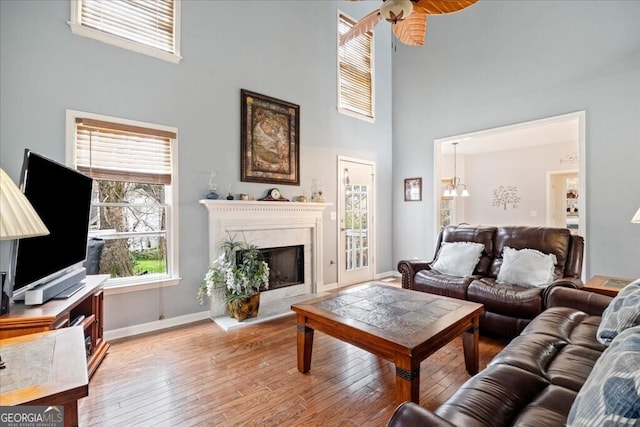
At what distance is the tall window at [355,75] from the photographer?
513cm

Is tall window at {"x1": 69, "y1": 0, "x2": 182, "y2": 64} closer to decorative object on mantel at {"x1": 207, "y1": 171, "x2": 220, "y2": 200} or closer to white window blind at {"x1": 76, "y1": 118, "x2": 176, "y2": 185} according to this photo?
white window blind at {"x1": 76, "y1": 118, "x2": 176, "y2": 185}

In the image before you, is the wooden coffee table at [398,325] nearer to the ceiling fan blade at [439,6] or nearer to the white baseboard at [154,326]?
the white baseboard at [154,326]

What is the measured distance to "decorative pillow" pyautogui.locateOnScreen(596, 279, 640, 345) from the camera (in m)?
1.48

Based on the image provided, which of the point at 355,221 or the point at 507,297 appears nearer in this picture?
the point at 507,297

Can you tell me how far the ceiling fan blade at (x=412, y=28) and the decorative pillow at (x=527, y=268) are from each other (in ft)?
7.74

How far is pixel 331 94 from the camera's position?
4910 mm

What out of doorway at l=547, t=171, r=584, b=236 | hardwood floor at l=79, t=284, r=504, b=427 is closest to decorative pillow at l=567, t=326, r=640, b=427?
hardwood floor at l=79, t=284, r=504, b=427

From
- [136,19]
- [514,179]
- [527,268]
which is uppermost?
[136,19]

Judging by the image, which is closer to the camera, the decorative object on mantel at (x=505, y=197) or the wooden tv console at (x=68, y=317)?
the wooden tv console at (x=68, y=317)

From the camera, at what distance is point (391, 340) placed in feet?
5.78

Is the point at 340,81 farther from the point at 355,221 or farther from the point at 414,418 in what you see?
the point at 414,418

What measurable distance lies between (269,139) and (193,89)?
3.51ft

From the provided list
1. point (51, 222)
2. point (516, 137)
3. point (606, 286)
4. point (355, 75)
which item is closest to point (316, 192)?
point (355, 75)

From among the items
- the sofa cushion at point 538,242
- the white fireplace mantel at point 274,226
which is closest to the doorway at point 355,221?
the white fireplace mantel at point 274,226
